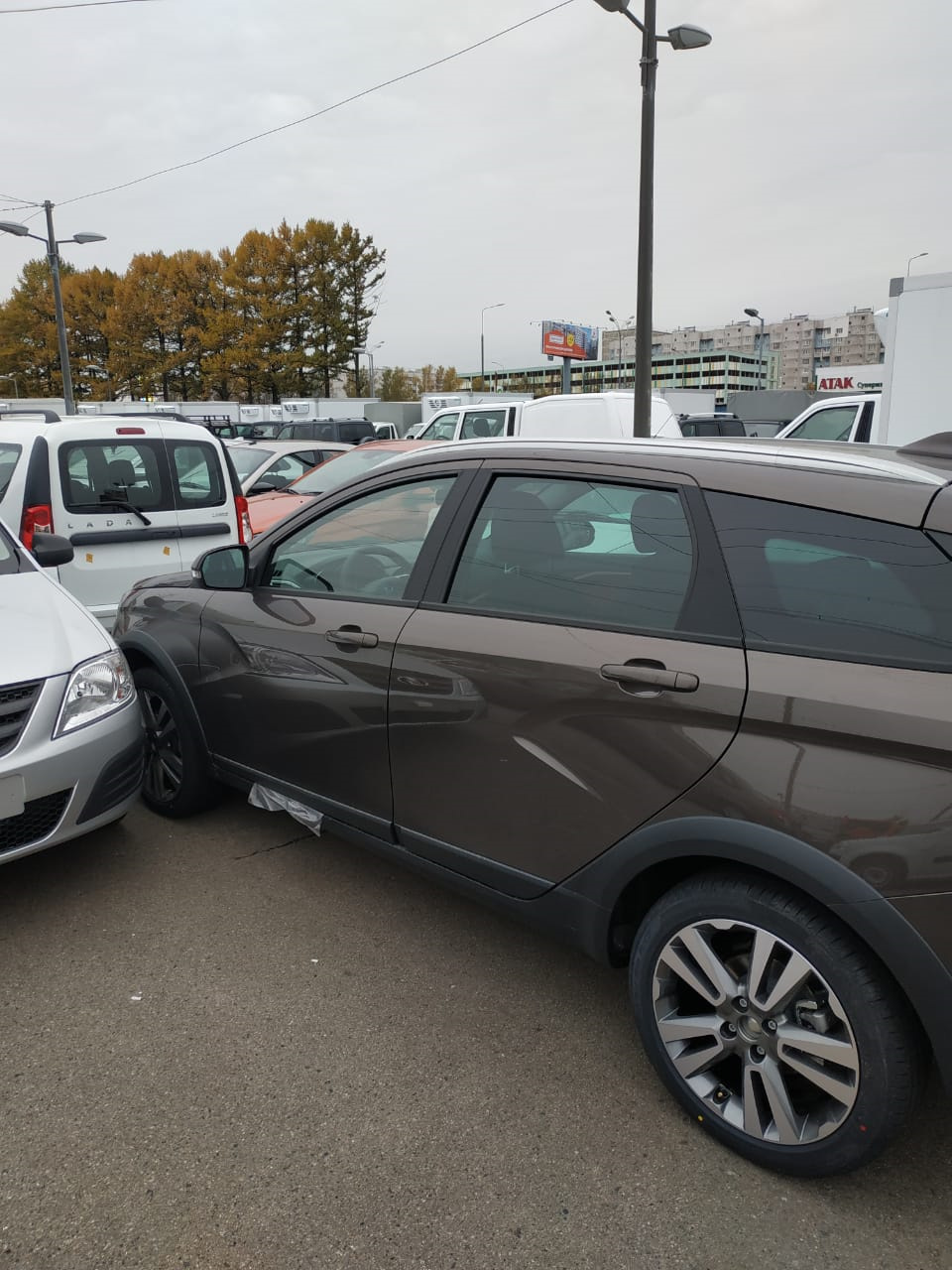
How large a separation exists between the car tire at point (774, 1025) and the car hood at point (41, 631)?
2308 mm

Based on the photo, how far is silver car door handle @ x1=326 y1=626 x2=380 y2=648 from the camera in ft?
9.84

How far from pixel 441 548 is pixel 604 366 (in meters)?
92.9

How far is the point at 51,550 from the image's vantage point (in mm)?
4672

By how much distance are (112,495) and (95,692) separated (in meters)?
3.07

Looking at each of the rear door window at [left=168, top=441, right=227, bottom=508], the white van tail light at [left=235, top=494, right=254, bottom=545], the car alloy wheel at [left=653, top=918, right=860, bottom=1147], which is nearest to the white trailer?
the white van tail light at [left=235, top=494, right=254, bottom=545]

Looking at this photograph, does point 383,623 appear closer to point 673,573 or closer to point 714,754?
point 673,573

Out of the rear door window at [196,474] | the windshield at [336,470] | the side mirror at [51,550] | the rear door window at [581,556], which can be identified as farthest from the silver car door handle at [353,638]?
the windshield at [336,470]

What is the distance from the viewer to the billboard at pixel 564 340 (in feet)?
184

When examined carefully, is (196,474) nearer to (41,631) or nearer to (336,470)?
(41,631)

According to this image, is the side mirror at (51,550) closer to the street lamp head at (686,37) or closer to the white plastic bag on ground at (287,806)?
the white plastic bag on ground at (287,806)

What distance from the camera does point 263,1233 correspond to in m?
2.05

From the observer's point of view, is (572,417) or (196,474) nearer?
(196,474)

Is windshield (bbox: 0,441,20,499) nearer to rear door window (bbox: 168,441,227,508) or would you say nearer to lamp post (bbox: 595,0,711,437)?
rear door window (bbox: 168,441,227,508)

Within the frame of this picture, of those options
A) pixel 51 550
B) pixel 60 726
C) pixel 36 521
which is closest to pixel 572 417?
pixel 36 521
